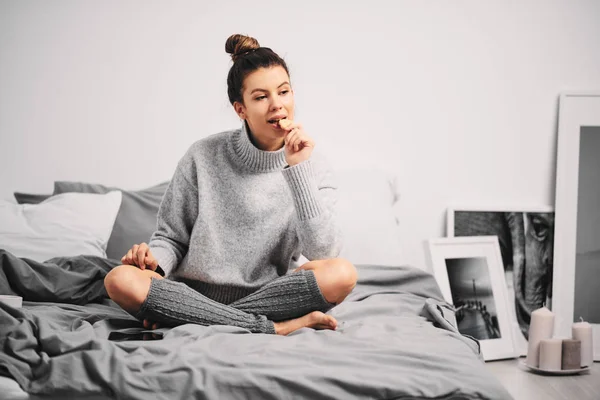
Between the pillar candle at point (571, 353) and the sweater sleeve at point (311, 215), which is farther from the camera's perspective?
the pillar candle at point (571, 353)

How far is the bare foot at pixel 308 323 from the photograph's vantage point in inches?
70.9

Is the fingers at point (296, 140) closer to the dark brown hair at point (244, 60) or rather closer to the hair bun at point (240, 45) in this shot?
the dark brown hair at point (244, 60)

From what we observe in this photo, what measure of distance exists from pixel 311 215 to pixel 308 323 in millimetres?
283

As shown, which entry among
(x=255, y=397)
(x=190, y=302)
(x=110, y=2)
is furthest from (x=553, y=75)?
(x=255, y=397)

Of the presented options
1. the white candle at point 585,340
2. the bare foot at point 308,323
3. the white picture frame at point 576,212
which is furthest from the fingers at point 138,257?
the white picture frame at point 576,212

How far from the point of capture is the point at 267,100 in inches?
79.7

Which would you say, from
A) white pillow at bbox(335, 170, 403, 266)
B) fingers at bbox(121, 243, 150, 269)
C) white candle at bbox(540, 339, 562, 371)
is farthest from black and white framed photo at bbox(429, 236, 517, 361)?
fingers at bbox(121, 243, 150, 269)

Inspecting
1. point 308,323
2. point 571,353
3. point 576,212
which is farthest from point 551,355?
point 308,323

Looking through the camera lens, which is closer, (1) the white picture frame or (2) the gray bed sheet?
(2) the gray bed sheet

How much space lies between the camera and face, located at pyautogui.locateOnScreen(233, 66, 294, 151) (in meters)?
2.01

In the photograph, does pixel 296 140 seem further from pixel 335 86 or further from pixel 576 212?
pixel 576 212

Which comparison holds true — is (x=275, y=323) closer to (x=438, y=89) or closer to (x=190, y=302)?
(x=190, y=302)

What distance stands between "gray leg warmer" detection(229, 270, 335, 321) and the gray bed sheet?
0.07 meters

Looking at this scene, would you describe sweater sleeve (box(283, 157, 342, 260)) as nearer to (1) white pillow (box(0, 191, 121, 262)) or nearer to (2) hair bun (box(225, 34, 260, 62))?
(2) hair bun (box(225, 34, 260, 62))
